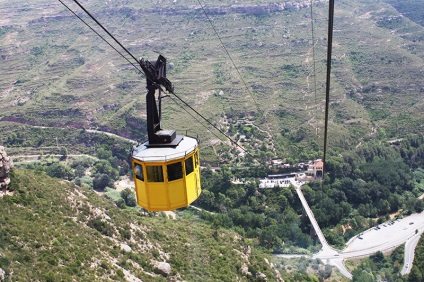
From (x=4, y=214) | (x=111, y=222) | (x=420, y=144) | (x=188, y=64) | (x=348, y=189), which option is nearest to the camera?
(x=4, y=214)

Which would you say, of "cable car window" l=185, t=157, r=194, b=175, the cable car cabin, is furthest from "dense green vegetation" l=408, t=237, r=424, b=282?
"cable car window" l=185, t=157, r=194, b=175

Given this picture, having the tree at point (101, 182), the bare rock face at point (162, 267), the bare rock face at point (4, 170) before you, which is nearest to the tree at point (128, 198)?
the tree at point (101, 182)

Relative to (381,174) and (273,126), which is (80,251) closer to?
(381,174)

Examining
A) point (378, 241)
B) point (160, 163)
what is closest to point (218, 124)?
point (378, 241)

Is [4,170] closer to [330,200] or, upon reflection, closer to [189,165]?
[189,165]

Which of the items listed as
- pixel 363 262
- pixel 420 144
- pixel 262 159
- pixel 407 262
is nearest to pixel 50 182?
pixel 363 262

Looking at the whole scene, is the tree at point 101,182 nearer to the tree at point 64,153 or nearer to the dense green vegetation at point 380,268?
the tree at point 64,153

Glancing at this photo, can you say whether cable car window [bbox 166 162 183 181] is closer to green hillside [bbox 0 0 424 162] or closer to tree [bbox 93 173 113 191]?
tree [bbox 93 173 113 191]
